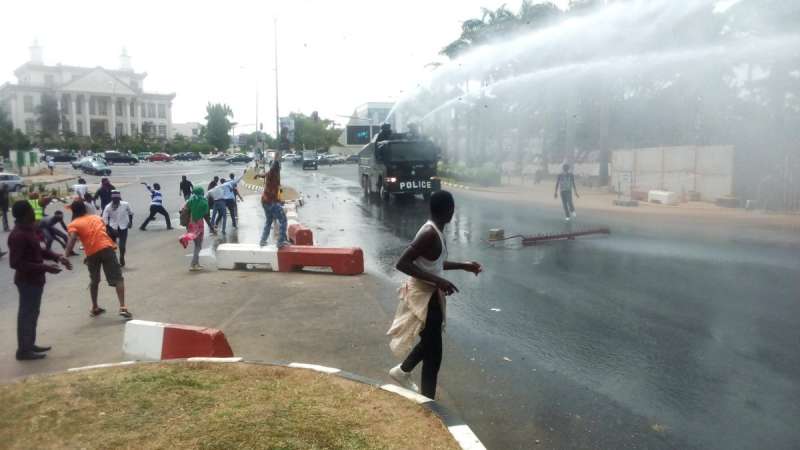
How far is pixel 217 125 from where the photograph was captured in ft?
348

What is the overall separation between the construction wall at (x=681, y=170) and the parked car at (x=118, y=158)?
195 ft

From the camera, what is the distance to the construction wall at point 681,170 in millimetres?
21734

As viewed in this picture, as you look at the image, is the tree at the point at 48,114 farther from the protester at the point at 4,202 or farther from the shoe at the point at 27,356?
the shoe at the point at 27,356

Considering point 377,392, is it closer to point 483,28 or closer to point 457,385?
point 457,385

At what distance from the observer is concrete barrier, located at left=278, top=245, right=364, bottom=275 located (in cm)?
1052

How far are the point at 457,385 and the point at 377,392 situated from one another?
37.6 inches

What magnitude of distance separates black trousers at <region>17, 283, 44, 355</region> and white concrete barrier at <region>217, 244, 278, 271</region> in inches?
182

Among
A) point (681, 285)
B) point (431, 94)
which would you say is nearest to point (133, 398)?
point (681, 285)

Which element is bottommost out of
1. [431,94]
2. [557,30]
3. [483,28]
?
[431,94]

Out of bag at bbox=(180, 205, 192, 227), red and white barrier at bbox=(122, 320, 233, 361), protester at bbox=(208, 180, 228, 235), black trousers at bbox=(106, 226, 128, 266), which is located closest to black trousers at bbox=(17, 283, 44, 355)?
red and white barrier at bbox=(122, 320, 233, 361)

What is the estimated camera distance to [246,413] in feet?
14.3

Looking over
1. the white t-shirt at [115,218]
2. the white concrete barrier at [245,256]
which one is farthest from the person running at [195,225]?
the white t-shirt at [115,218]

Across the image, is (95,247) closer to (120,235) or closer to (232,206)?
(120,235)

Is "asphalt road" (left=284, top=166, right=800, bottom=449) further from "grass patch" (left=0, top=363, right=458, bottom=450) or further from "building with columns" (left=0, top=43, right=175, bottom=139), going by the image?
"building with columns" (left=0, top=43, right=175, bottom=139)
